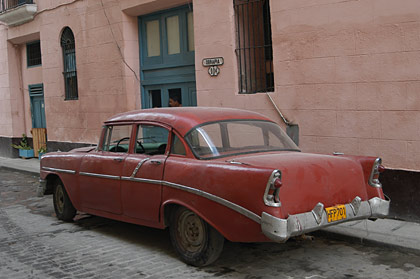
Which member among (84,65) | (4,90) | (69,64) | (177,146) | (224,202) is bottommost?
(224,202)

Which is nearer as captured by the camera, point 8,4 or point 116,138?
point 116,138

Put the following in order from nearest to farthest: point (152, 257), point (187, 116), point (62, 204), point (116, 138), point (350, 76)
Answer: point (152, 257) → point (187, 116) → point (116, 138) → point (350, 76) → point (62, 204)

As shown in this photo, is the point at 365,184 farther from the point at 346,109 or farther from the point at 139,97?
the point at 139,97

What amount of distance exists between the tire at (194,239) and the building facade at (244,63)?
10.6 ft

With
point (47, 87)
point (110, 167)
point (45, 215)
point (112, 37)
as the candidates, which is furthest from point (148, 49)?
point (110, 167)

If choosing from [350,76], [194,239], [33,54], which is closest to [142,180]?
[194,239]

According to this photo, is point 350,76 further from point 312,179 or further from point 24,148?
point 24,148

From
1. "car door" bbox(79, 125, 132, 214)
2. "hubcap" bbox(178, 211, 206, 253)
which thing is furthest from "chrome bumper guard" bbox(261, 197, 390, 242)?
"car door" bbox(79, 125, 132, 214)

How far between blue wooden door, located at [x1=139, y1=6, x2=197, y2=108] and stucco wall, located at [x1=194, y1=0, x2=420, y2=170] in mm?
2330

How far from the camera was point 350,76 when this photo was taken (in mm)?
7270

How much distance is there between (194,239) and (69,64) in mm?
10059

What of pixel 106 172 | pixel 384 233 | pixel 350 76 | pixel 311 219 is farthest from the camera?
pixel 350 76

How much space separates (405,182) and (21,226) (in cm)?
552

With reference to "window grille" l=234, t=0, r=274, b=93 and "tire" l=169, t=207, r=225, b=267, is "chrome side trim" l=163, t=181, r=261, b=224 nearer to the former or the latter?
"tire" l=169, t=207, r=225, b=267
